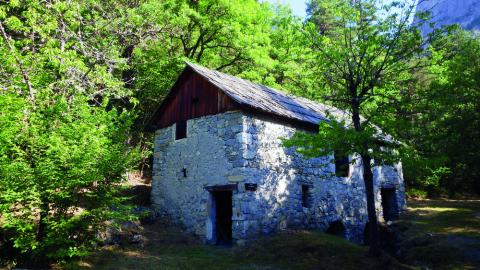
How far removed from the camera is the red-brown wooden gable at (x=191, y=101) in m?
→ 12.6

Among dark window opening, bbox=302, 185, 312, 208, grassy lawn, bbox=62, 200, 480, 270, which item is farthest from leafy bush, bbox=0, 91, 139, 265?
dark window opening, bbox=302, 185, 312, 208

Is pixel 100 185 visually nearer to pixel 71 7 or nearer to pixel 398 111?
pixel 71 7

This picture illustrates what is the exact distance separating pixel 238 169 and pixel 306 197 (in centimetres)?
371

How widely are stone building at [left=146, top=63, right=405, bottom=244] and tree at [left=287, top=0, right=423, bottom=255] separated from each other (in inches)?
62.5

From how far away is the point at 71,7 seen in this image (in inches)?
418

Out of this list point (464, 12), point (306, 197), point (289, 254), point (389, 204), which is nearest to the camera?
point (289, 254)

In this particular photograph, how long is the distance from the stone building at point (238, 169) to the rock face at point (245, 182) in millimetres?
34

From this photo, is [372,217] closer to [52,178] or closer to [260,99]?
[260,99]

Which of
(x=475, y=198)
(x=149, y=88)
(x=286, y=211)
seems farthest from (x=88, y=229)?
(x=475, y=198)

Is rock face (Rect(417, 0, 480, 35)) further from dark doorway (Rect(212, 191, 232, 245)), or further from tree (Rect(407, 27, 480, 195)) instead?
dark doorway (Rect(212, 191, 232, 245))

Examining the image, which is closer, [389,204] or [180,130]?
[180,130]

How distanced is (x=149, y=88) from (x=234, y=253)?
10.8 metres

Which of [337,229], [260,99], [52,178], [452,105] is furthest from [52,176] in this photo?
[337,229]

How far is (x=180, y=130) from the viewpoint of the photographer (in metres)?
14.1
